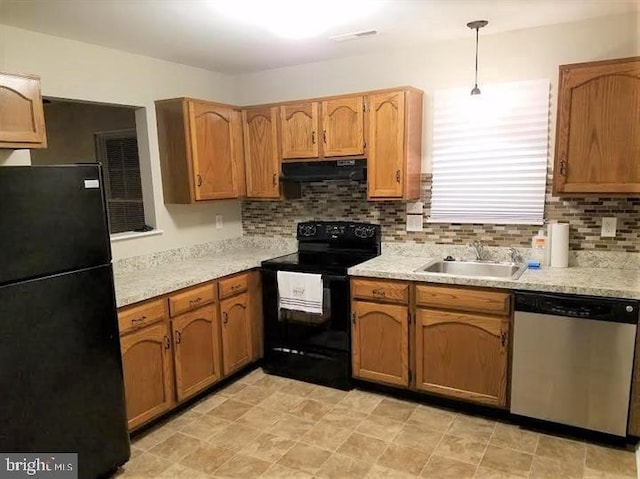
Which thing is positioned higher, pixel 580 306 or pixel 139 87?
pixel 139 87

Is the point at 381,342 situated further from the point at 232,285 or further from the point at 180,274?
the point at 180,274

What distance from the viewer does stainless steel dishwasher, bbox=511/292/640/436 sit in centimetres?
237

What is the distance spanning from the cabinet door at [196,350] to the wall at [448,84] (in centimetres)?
119

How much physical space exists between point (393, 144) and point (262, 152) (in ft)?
3.58

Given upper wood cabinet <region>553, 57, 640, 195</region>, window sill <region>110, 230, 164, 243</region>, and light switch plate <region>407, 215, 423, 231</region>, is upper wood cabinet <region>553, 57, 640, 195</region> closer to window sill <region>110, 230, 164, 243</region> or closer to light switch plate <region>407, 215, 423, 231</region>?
light switch plate <region>407, 215, 423, 231</region>

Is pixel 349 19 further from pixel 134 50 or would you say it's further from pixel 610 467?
pixel 610 467

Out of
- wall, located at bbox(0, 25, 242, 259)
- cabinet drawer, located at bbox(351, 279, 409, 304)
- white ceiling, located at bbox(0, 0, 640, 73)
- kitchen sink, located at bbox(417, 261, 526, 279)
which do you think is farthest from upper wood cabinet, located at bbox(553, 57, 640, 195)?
wall, located at bbox(0, 25, 242, 259)

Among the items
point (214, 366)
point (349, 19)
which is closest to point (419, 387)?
point (214, 366)

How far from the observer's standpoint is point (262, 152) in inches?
144

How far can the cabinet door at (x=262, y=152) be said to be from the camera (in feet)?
11.8

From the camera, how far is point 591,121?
257cm

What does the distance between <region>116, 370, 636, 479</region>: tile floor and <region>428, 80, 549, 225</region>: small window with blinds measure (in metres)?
1.37

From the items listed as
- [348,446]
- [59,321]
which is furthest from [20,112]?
[348,446]

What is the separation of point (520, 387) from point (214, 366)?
196 centimetres
